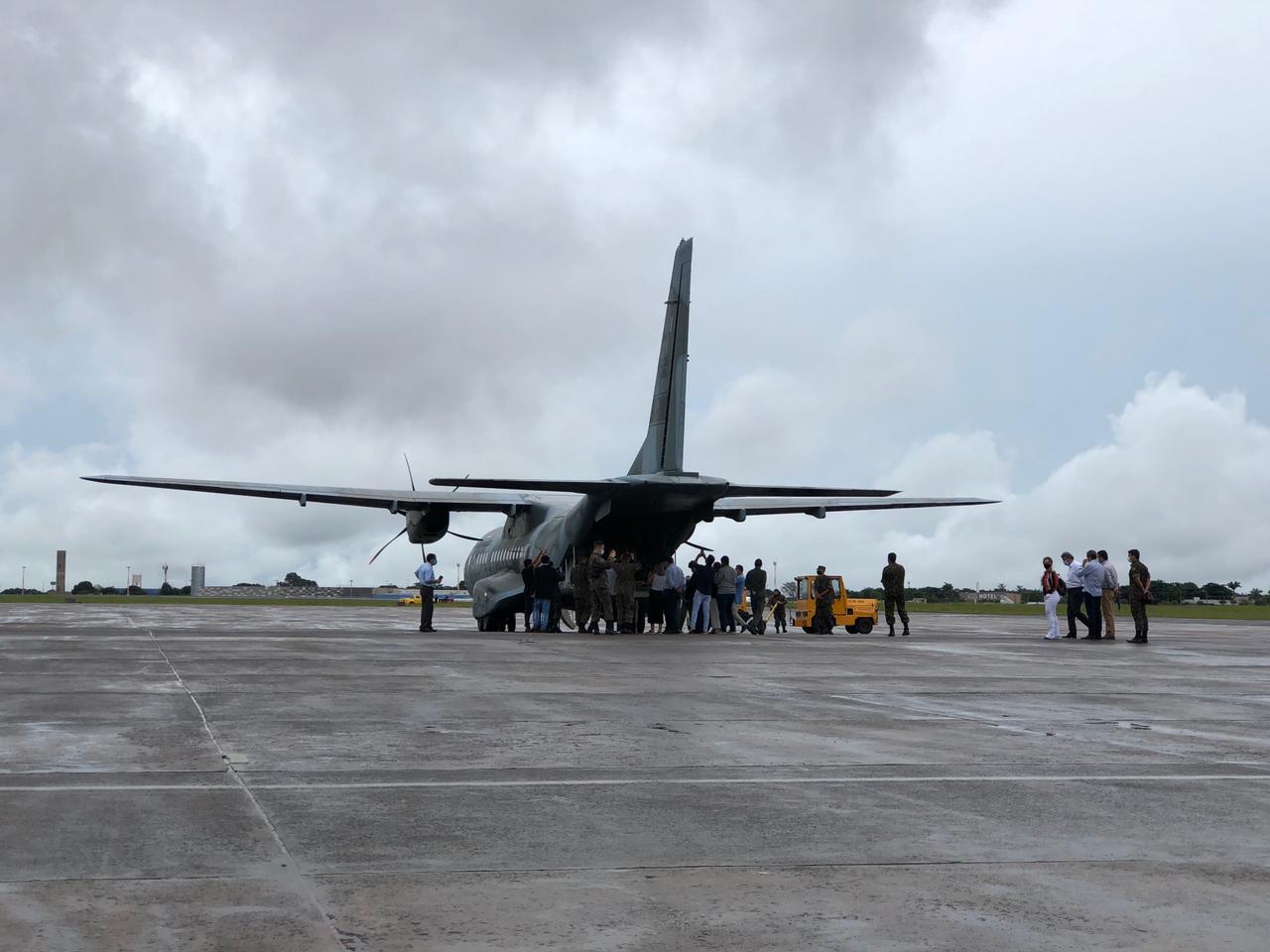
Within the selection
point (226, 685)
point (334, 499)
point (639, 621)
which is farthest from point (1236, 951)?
point (334, 499)

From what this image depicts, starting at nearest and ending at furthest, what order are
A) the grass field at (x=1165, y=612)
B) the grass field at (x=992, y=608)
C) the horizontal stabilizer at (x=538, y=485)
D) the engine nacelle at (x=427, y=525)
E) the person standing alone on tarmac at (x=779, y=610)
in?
the horizontal stabilizer at (x=538, y=485), the engine nacelle at (x=427, y=525), the person standing alone on tarmac at (x=779, y=610), the grass field at (x=1165, y=612), the grass field at (x=992, y=608)

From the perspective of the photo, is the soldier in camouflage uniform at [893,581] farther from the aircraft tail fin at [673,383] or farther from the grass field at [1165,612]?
the grass field at [1165,612]

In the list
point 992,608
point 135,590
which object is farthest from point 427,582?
point 135,590

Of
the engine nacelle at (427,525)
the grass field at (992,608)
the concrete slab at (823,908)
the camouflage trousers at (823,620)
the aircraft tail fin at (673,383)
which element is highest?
the aircraft tail fin at (673,383)

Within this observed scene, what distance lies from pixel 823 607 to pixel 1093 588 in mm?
7150

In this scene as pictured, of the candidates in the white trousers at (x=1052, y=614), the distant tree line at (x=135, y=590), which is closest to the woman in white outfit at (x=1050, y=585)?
the white trousers at (x=1052, y=614)

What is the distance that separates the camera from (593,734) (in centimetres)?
942

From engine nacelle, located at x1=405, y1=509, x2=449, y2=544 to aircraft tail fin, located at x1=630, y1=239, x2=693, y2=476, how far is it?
6606 mm

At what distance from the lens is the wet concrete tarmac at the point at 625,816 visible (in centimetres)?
432

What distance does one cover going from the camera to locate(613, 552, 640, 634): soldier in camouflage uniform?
28.9 meters

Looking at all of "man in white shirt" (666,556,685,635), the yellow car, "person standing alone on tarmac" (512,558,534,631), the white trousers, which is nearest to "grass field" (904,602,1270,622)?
the yellow car

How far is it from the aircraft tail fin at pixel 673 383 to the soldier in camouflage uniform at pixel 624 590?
241 cm

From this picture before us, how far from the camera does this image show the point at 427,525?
3525 cm

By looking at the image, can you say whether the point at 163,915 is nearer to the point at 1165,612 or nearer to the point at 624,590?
the point at 624,590
